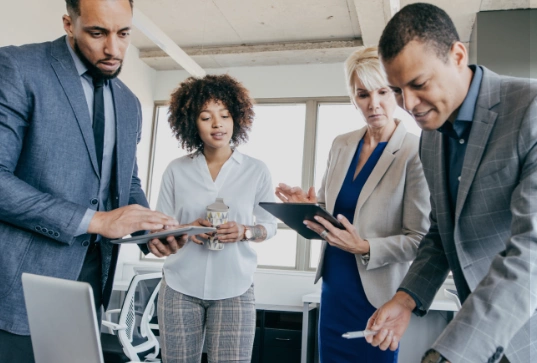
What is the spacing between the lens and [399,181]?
1.62 metres

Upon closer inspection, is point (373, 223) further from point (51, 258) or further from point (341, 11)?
point (341, 11)

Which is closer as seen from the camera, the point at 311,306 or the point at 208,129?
the point at 208,129

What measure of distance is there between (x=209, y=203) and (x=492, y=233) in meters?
1.17

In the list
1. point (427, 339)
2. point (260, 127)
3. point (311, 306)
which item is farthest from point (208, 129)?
point (260, 127)

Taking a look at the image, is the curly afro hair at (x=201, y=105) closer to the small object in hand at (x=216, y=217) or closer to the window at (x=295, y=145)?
the small object in hand at (x=216, y=217)

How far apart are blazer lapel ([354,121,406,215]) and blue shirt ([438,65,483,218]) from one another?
0.42 meters

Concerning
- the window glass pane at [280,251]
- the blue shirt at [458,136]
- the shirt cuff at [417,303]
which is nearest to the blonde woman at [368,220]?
the shirt cuff at [417,303]

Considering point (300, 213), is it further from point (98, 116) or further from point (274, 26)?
point (274, 26)

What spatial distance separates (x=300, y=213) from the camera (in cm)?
158

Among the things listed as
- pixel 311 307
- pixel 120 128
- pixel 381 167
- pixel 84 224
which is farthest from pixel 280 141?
pixel 84 224

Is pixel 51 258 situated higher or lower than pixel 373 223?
lower

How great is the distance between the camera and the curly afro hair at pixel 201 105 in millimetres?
2240

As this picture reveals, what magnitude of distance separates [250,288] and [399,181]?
0.72 metres

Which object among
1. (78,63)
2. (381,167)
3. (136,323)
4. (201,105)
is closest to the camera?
(78,63)
